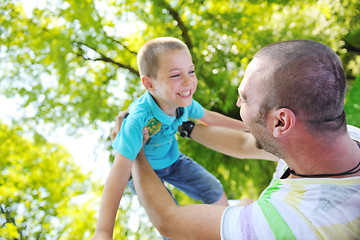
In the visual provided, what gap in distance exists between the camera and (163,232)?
151 centimetres

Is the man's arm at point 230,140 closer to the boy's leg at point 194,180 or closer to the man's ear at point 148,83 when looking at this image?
the boy's leg at point 194,180

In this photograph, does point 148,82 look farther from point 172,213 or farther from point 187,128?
point 172,213

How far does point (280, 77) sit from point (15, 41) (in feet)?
13.0

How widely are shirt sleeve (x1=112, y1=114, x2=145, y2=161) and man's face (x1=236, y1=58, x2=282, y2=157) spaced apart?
0.77m

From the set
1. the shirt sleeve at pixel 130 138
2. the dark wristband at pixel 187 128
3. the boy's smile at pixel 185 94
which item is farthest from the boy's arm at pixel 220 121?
the shirt sleeve at pixel 130 138

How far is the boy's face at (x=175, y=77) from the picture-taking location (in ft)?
6.71

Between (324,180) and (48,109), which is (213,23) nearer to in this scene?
(48,109)

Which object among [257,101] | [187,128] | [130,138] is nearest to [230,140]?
[187,128]

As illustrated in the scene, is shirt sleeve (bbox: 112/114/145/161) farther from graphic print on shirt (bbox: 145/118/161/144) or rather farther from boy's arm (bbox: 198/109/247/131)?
boy's arm (bbox: 198/109/247/131)

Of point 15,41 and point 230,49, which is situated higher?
point 15,41

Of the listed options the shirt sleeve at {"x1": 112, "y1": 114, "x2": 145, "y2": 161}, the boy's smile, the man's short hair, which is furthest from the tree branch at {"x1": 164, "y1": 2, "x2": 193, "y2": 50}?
the man's short hair

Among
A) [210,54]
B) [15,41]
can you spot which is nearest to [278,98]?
[210,54]

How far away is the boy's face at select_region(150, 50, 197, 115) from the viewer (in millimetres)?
2045

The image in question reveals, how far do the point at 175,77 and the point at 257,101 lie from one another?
3.06ft
